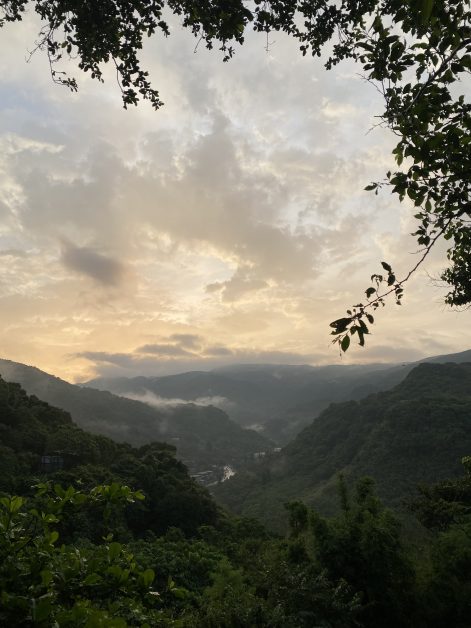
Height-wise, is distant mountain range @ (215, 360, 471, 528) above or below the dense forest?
below

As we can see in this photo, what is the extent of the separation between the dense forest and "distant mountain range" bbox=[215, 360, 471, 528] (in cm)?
3788

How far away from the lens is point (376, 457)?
84.7 meters

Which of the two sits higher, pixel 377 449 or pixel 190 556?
pixel 190 556

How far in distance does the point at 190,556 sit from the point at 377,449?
76.8 meters

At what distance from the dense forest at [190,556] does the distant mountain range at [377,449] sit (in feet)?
124

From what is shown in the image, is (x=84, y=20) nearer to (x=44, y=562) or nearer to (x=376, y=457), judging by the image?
(x=44, y=562)

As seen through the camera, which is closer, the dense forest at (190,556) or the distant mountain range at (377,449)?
the dense forest at (190,556)

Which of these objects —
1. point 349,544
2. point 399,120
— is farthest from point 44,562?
point 349,544

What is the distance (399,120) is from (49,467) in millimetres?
40277

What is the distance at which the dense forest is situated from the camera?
2424 mm

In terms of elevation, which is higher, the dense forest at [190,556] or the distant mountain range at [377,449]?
the dense forest at [190,556]

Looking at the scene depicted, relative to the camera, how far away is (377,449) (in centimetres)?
8719

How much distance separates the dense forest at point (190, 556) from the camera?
2424 mm

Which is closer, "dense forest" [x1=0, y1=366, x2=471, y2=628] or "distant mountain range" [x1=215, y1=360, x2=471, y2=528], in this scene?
"dense forest" [x1=0, y1=366, x2=471, y2=628]
